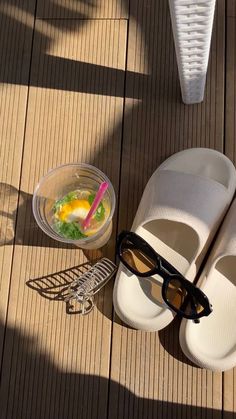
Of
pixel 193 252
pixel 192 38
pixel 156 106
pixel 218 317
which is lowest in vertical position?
pixel 218 317

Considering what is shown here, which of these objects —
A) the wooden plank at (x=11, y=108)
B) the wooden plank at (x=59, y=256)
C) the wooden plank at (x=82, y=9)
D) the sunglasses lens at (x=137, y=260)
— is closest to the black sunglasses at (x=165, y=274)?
the sunglasses lens at (x=137, y=260)

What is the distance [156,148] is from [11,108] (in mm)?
363

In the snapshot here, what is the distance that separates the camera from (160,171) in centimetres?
117

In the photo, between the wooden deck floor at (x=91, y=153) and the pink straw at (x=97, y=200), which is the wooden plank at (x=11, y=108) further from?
the pink straw at (x=97, y=200)

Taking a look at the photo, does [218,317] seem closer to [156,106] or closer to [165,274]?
[165,274]

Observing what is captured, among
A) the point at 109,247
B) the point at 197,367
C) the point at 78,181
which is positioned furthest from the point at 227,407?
the point at 78,181

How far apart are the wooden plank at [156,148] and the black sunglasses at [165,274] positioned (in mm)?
92

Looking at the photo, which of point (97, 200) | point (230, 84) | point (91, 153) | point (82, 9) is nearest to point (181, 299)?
point (97, 200)

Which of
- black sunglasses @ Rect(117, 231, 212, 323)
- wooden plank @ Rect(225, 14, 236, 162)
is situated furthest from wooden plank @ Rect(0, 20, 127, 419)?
wooden plank @ Rect(225, 14, 236, 162)

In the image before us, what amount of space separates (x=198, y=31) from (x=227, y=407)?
73cm

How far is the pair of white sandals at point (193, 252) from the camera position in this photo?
110 centimetres

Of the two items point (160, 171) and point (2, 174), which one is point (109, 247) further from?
point (2, 174)

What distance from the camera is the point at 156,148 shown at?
1280mm

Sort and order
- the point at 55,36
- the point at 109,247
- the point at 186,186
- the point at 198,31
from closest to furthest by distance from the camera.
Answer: the point at 198,31 → the point at 186,186 → the point at 109,247 → the point at 55,36
